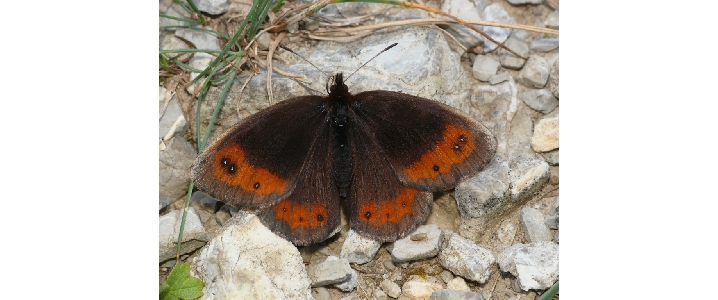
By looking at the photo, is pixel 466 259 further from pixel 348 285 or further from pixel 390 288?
pixel 348 285

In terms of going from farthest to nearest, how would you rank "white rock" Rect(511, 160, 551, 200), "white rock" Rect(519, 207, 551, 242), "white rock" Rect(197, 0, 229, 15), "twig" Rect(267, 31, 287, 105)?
"white rock" Rect(197, 0, 229, 15)
"twig" Rect(267, 31, 287, 105)
"white rock" Rect(511, 160, 551, 200)
"white rock" Rect(519, 207, 551, 242)

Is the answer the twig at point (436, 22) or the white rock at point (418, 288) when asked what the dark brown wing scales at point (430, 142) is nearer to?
the white rock at point (418, 288)

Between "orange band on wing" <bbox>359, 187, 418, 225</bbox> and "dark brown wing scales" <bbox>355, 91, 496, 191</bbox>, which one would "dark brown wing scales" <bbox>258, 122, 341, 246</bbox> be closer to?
"orange band on wing" <bbox>359, 187, 418, 225</bbox>

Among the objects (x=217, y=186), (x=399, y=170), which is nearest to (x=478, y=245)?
(x=399, y=170)

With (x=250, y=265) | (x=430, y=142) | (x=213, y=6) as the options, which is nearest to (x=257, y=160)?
(x=250, y=265)

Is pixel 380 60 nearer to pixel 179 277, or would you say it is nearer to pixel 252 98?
pixel 252 98

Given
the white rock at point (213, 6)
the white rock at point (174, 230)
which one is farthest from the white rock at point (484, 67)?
the white rock at point (174, 230)

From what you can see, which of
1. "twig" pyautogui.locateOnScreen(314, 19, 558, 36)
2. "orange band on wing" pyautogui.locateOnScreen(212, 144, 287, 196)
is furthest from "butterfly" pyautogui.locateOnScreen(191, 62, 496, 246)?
"twig" pyautogui.locateOnScreen(314, 19, 558, 36)
